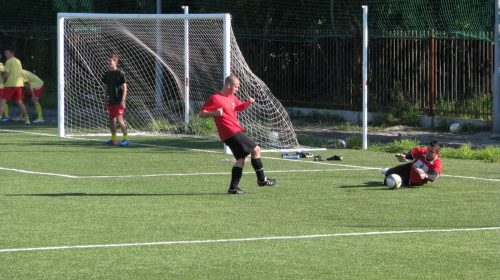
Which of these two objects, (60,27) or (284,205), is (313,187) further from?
(60,27)

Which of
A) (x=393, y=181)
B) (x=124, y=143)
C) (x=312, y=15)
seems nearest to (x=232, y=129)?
(x=393, y=181)

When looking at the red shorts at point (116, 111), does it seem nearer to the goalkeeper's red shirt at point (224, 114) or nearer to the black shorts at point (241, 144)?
the goalkeeper's red shirt at point (224, 114)

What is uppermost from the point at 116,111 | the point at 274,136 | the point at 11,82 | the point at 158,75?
the point at 158,75

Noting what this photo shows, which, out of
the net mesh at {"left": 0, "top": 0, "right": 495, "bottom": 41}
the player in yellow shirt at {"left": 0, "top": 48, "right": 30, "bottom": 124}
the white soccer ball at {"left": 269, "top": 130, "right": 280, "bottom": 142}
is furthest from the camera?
the player in yellow shirt at {"left": 0, "top": 48, "right": 30, "bottom": 124}

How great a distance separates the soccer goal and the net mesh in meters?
4.39

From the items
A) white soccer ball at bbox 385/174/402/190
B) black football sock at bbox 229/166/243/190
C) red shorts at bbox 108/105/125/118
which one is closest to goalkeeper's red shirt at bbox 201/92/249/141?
black football sock at bbox 229/166/243/190

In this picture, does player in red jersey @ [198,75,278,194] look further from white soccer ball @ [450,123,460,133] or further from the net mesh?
white soccer ball @ [450,123,460,133]

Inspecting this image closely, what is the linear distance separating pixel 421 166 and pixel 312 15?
47.7ft

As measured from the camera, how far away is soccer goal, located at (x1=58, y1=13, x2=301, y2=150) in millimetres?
18734

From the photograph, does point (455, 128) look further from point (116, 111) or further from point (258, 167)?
point (258, 167)

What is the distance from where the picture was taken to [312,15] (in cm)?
2661

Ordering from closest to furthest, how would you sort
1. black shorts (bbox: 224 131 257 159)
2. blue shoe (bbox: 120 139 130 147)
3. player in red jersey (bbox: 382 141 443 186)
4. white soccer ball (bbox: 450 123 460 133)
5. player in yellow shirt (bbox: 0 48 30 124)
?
black shorts (bbox: 224 131 257 159)
player in red jersey (bbox: 382 141 443 186)
blue shoe (bbox: 120 139 130 147)
white soccer ball (bbox: 450 123 460 133)
player in yellow shirt (bbox: 0 48 30 124)

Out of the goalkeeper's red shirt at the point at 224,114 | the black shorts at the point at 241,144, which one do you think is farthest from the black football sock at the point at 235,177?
the goalkeeper's red shirt at the point at 224,114

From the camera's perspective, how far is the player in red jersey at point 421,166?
1238 cm
